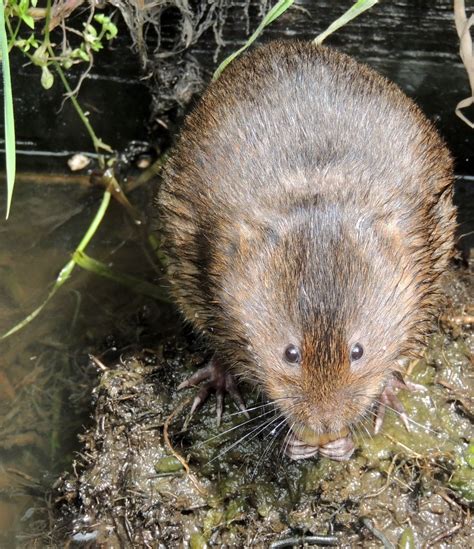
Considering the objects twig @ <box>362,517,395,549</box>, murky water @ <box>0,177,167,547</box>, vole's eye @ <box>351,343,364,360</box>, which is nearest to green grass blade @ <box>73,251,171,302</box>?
murky water @ <box>0,177,167,547</box>

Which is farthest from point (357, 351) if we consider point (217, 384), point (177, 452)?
point (177, 452)

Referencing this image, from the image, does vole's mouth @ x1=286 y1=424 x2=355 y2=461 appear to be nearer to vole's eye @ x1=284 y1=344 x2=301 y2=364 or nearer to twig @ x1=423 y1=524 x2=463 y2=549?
vole's eye @ x1=284 y1=344 x2=301 y2=364

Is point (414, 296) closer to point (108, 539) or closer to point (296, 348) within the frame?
point (296, 348)

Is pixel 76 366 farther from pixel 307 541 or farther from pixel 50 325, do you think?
pixel 307 541

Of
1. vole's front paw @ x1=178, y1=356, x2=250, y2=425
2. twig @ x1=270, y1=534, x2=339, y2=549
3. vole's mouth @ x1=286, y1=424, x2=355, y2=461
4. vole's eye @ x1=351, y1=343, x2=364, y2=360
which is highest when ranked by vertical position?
vole's eye @ x1=351, y1=343, x2=364, y2=360

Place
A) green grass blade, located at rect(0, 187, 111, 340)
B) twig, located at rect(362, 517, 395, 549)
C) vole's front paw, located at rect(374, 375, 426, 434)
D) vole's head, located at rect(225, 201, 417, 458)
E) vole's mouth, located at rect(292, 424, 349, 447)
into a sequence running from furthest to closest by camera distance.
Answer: green grass blade, located at rect(0, 187, 111, 340)
vole's front paw, located at rect(374, 375, 426, 434)
twig, located at rect(362, 517, 395, 549)
vole's mouth, located at rect(292, 424, 349, 447)
vole's head, located at rect(225, 201, 417, 458)
